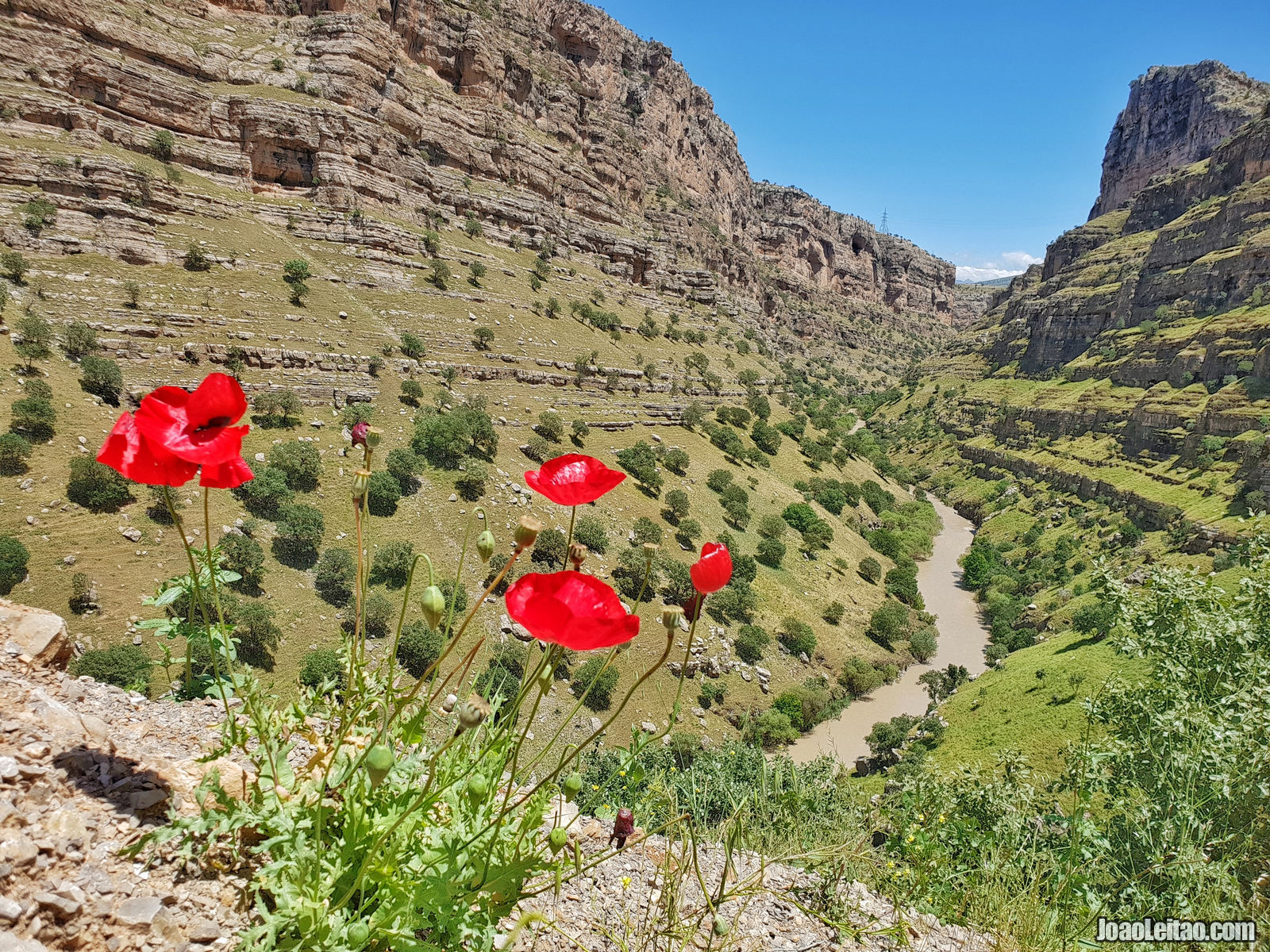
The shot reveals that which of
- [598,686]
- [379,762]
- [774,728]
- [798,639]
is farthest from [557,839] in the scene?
[798,639]

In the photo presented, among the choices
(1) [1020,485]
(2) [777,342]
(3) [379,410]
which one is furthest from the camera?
(2) [777,342]

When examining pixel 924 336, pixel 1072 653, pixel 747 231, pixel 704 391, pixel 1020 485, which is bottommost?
pixel 1072 653

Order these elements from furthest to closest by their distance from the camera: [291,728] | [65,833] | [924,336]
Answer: [924,336]
[291,728]
[65,833]

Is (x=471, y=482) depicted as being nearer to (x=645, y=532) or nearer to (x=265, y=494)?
(x=265, y=494)

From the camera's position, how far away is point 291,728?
2221 mm

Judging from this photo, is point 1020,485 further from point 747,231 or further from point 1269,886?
point 747,231

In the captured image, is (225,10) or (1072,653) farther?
(225,10)

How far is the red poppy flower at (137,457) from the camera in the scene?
147 centimetres

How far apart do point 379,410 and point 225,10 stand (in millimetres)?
40831

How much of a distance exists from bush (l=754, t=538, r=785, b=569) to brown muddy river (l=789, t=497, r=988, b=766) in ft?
26.8

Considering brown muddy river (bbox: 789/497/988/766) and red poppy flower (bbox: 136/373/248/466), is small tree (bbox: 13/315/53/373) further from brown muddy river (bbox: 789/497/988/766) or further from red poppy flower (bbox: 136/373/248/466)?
brown muddy river (bbox: 789/497/988/766)

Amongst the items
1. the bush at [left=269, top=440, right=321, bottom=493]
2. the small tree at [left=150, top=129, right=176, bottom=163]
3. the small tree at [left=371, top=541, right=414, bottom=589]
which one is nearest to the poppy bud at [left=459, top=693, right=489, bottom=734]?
the small tree at [left=371, top=541, right=414, bottom=589]

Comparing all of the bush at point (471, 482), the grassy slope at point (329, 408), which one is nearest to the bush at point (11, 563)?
the grassy slope at point (329, 408)

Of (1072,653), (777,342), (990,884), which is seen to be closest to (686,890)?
(990,884)
